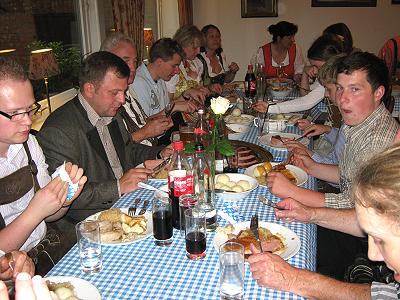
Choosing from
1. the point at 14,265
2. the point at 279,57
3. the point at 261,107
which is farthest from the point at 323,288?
the point at 279,57

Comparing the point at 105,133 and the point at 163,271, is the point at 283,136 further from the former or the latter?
the point at 163,271

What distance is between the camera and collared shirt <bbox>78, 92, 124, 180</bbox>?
2398 mm

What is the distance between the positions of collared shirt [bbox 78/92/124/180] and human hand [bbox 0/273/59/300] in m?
1.78

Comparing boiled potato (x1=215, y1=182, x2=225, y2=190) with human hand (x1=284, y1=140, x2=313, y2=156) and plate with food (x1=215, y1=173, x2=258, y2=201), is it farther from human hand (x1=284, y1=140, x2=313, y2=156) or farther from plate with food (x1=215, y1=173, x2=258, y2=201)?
human hand (x1=284, y1=140, x2=313, y2=156)

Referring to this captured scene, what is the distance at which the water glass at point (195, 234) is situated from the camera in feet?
4.78

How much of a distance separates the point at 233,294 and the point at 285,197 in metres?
0.76

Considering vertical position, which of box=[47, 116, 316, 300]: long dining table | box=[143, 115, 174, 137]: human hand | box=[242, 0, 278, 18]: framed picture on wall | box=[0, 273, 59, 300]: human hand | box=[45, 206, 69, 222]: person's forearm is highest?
box=[242, 0, 278, 18]: framed picture on wall

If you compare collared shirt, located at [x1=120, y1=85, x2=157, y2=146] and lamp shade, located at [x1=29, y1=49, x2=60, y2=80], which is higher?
lamp shade, located at [x1=29, y1=49, x2=60, y2=80]

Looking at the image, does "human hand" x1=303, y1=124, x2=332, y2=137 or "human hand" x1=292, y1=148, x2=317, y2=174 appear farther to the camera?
"human hand" x1=303, y1=124, x2=332, y2=137

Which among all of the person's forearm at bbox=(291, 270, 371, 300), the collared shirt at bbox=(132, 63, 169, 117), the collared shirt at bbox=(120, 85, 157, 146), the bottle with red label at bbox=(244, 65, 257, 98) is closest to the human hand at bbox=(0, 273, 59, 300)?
the person's forearm at bbox=(291, 270, 371, 300)

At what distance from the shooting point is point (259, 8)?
7.04m

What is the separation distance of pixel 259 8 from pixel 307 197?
574cm

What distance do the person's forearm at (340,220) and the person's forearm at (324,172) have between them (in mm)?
590

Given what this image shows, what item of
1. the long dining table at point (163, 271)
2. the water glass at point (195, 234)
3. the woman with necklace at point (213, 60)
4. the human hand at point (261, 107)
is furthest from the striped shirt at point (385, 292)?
the woman with necklace at point (213, 60)
